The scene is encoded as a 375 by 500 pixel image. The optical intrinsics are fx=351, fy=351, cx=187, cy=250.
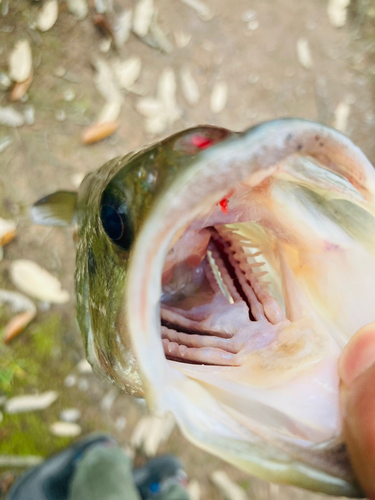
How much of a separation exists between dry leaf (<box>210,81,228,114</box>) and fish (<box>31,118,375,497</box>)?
909mm

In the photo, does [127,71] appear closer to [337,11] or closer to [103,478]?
[337,11]

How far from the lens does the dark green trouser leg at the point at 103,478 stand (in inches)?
61.3

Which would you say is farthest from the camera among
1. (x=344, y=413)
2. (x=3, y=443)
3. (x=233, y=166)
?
(x=3, y=443)

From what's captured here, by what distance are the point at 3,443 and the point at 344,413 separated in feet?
4.95

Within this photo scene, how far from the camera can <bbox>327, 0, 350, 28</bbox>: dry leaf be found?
5.62ft

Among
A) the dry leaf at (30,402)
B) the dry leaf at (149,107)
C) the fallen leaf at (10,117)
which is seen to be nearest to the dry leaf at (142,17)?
the dry leaf at (149,107)

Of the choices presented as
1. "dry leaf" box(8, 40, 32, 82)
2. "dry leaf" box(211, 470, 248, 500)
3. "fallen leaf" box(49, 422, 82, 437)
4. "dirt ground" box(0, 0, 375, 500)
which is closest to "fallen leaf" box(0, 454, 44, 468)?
"dirt ground" box(0, 0, 375, 500)

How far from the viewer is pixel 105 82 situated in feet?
4.79

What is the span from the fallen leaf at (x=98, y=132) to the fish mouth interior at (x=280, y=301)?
843 mm

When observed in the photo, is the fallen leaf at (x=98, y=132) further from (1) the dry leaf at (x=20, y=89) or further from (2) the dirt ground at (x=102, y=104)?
(1) the dry leaf at (x=20, y=89)

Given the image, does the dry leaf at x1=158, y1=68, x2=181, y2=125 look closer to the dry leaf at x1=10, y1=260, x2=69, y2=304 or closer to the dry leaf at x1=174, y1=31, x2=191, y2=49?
the dry leaf at x1=174, y1=31, x2=191, y2=49

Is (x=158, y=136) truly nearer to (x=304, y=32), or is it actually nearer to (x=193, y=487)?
(x=304, y=32)

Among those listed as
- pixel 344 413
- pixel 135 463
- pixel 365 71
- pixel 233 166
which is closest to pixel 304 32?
pixel 365 71

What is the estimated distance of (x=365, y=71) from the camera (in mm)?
1767
